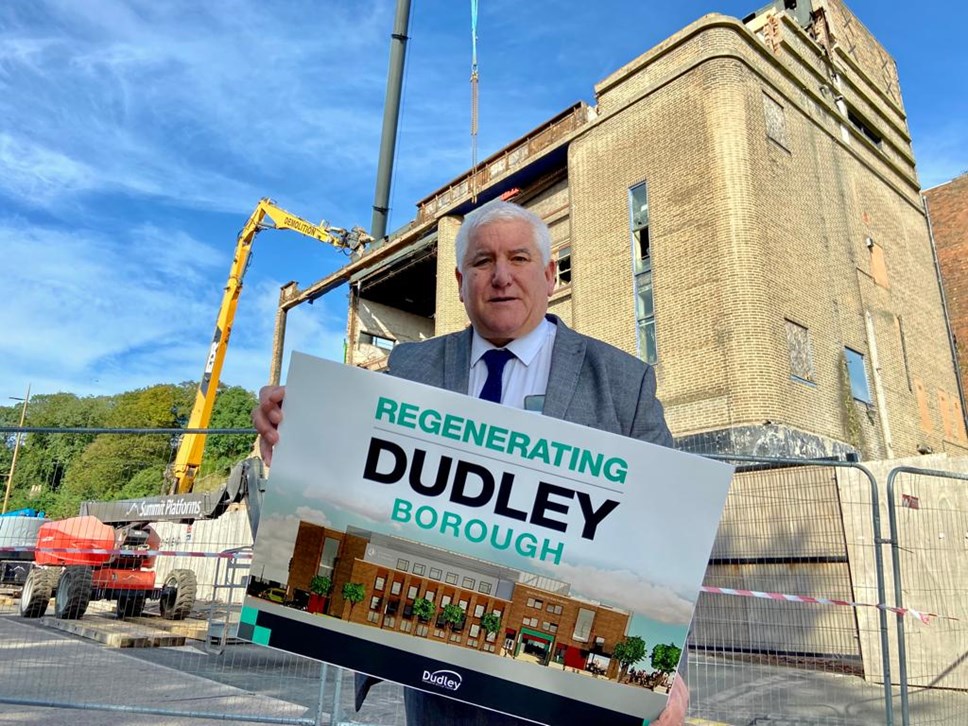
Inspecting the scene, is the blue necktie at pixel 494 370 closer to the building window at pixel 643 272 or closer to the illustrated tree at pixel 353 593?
the illustrated tree at pixel 353 593

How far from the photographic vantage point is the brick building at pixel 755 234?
13.3m

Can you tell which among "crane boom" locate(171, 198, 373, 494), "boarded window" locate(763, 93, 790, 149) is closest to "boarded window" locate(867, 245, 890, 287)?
"boarded window" locate(763, 93, 790, 149)

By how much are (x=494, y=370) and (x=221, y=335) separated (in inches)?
783

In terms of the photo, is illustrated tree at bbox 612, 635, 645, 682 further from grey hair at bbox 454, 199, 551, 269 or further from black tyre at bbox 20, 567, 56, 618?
black tyre at bbox 20, 567, 56, 618

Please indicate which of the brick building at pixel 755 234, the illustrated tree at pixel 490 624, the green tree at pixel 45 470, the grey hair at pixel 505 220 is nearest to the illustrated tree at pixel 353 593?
the illustrated tree at pixel 490 624

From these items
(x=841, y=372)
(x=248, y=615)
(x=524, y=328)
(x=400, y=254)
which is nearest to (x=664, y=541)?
(x=524, y=328)

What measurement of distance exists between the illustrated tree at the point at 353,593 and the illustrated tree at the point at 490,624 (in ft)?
0.80

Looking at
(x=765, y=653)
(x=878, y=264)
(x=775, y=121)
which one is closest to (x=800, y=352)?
(x=775, y=121)

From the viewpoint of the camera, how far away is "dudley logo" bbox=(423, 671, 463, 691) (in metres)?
1.26

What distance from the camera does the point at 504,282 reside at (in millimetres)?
1607

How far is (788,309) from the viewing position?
45.7 ft

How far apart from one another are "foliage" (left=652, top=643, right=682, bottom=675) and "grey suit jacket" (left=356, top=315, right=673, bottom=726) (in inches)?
16.4

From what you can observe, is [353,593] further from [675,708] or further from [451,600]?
[675,708]

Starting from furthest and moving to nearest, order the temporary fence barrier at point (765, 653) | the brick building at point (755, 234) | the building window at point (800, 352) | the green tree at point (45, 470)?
1. the building window at point (800, 352)
2. the brick building at point (755, 234)
3. the green tree at point (45, 470)
4. the temporary fence barrier at point (765, 653)
